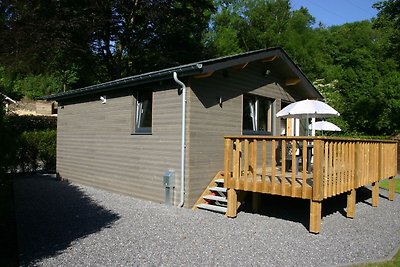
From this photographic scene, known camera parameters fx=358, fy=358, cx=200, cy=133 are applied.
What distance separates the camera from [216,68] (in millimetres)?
7910

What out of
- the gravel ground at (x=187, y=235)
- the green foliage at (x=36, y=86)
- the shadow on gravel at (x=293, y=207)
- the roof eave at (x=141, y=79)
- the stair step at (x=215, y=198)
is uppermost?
the green foliage at (x=36, y=86)

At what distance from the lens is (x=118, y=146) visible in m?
10.0

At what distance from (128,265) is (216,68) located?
15.5ft

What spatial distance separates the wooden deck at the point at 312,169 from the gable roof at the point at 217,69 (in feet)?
5.48

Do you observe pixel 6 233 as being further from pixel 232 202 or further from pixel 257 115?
pixel 257 115

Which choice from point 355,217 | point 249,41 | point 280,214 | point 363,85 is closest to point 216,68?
point 280,214

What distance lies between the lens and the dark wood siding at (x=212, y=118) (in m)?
8.05

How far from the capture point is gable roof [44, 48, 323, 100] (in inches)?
301

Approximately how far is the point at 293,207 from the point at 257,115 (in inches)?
115

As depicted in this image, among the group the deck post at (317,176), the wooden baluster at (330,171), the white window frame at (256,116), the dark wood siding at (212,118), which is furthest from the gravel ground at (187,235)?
the white window frame at (256,116)

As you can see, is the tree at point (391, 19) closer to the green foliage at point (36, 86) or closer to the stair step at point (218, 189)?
the stair step at point (218, 189)

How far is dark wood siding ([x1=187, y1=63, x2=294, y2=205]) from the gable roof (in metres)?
0.51

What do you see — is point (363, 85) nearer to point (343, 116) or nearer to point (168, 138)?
point (343, 116)

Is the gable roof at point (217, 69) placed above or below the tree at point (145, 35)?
below
